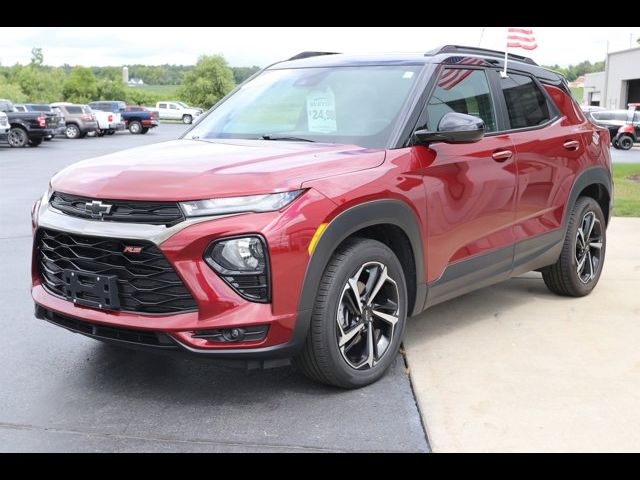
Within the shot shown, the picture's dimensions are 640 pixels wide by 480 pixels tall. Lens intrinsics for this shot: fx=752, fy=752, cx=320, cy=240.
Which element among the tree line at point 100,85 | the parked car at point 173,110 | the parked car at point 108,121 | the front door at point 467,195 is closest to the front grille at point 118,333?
the front door at point 467,195

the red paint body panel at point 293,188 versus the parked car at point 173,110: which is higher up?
the red paint body panel at point 293,188

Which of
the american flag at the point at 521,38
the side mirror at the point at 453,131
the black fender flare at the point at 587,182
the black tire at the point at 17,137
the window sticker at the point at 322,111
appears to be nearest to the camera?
the side mirror at the point at 453,131

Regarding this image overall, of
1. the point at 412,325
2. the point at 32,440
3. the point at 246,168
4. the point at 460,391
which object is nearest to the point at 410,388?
the point at 460,391

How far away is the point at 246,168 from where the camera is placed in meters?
3.64

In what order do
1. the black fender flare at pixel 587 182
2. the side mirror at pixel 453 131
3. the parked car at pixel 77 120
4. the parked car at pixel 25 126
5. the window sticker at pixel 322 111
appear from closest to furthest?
the side mirror at pixel 453 131
the window sticker at pixel 322 111
the black fender flare at pixel 587 182
the parked car at pixel 25 126
the parked car at pixel 77 120

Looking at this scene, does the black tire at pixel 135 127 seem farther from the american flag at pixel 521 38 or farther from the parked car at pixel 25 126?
the american flag at pixel 521 38

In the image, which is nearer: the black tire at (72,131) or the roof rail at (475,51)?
the roof rail at (475,51)

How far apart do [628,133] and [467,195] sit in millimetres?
29729

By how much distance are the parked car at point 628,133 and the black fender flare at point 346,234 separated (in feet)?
98.4

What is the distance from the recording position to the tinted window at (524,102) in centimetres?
520

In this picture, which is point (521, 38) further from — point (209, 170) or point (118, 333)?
point (118, 333)

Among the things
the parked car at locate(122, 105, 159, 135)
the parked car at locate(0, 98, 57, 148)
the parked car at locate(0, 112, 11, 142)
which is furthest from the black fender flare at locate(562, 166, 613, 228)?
the parked car at locate(122, 105, 159, 135)

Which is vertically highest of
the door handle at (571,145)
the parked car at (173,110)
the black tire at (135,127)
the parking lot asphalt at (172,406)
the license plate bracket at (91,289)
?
the door handle at (571,145)

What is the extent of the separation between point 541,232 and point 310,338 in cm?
232
